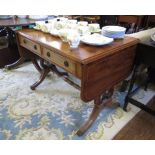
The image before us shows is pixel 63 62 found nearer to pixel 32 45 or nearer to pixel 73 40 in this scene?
pixel 73 40

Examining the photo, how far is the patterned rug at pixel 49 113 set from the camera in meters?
1.42

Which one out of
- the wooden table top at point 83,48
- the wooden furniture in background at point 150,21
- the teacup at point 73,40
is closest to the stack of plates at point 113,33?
the wooden table top at point 83,48

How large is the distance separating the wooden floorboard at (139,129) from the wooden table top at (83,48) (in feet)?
2.41

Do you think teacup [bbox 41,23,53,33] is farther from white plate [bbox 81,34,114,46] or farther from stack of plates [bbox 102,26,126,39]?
stack of plates [bbox 102,26,126,39]

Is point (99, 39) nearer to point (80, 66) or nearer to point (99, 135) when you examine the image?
point (80, 66)

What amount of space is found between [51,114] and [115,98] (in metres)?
0.75

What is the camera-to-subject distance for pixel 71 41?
1.16m

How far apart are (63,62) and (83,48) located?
0.18 m

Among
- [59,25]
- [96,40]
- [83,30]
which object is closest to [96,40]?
[96,40]

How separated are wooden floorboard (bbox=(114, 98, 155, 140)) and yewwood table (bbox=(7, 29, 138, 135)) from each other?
0.94 ft

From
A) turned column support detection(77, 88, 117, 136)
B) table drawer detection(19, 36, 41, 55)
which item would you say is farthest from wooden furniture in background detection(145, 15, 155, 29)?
table drawer detection(19, 36, 41, 55)

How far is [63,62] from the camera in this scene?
1.21 meters

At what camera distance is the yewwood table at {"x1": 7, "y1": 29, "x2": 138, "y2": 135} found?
1.07 m

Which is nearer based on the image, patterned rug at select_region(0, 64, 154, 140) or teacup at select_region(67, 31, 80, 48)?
teacup at select_region(67, 31, 80, 48)
